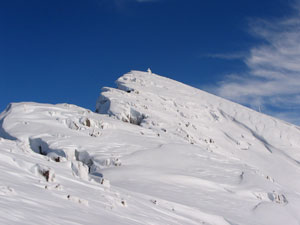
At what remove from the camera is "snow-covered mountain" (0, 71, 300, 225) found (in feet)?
32.3

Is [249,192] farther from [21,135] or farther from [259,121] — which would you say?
[259,121]

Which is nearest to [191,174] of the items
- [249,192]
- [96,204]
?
[249,192]

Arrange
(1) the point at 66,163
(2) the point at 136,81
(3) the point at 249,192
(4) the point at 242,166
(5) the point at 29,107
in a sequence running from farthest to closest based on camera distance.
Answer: (2) the point at 136,81, (5) the point at 29,107, (4) the point at 242,166, (3) the point at 249,192, (1) the point at 66,163

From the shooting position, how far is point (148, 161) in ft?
79.4

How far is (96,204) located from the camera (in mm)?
9969

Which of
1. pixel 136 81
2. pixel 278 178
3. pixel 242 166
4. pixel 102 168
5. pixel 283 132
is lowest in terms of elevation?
pixel 102 168

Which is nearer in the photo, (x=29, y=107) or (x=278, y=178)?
(x=29, y=107)

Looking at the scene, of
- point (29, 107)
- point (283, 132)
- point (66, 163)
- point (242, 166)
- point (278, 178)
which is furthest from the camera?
point (283, 132)

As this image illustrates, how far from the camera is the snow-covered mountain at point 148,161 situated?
9.84m

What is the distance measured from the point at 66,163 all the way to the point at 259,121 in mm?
36032

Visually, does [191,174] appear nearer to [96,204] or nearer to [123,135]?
[123,135]

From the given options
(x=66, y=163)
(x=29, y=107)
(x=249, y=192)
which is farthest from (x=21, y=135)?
(x=249, y=192)

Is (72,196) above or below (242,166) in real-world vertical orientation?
below

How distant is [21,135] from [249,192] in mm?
15732
